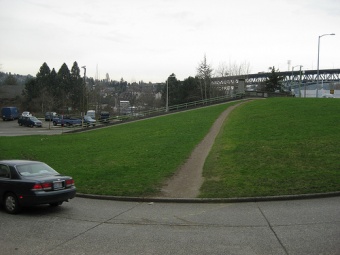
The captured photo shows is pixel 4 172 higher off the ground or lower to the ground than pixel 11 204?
higher

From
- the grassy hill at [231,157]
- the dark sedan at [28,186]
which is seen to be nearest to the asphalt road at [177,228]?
the dark sedan at [28,186]

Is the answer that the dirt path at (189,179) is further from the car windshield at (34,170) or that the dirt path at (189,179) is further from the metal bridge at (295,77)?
the metal bridge at (295,77)

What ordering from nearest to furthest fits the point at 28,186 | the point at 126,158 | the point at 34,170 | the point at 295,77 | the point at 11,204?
the point at 28,186 < the point at 11,204 < the point at 34,170 < the point at 126,158 < the point at 295,77

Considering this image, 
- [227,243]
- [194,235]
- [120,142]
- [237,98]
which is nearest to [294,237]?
[227,243]

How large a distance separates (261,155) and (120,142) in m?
12.5

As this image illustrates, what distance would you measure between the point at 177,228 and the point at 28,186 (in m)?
4.42

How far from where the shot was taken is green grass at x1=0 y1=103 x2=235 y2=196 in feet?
46.4

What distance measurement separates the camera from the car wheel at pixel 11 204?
10.1 m

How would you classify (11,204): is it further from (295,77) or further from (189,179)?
(295,77)

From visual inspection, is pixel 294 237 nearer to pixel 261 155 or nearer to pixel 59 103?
pixel 261 155

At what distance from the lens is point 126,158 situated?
64.3 feet

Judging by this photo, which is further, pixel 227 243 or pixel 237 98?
pixel 237 98

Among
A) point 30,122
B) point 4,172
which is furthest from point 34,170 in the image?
point 30,122

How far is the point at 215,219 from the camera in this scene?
9344mm
